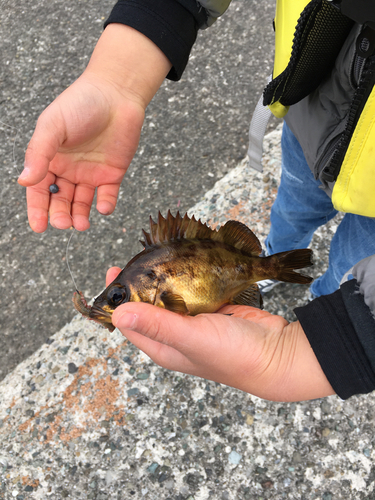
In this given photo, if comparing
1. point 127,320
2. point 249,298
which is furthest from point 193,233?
point 127,320

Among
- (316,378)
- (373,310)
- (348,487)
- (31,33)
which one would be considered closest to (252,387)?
(316,378)

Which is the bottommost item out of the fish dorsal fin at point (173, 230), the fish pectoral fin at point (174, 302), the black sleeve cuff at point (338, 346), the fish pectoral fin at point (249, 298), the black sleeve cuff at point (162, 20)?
the fish pectoral fin at point (249, 298)

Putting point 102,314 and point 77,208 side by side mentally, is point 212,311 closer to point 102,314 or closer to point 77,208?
point 102,314

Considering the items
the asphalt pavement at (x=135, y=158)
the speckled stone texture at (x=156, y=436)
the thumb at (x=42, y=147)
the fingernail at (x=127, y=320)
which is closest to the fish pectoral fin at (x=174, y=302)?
the fingernail at (x=127, y=320)

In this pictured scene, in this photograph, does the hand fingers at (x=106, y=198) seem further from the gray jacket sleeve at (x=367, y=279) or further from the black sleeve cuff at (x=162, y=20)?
the gray jacket sleeve at (x=367, y=279)

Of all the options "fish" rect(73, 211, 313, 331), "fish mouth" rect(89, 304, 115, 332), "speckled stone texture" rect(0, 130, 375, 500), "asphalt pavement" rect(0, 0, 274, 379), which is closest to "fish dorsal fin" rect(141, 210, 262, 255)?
"fish" rect(73, 211, 313, 331)

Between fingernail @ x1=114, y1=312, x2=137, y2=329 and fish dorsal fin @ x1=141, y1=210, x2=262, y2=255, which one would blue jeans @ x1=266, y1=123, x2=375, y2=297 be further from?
fingernail @ x1=114, y1=312, x2=137, y2=329
